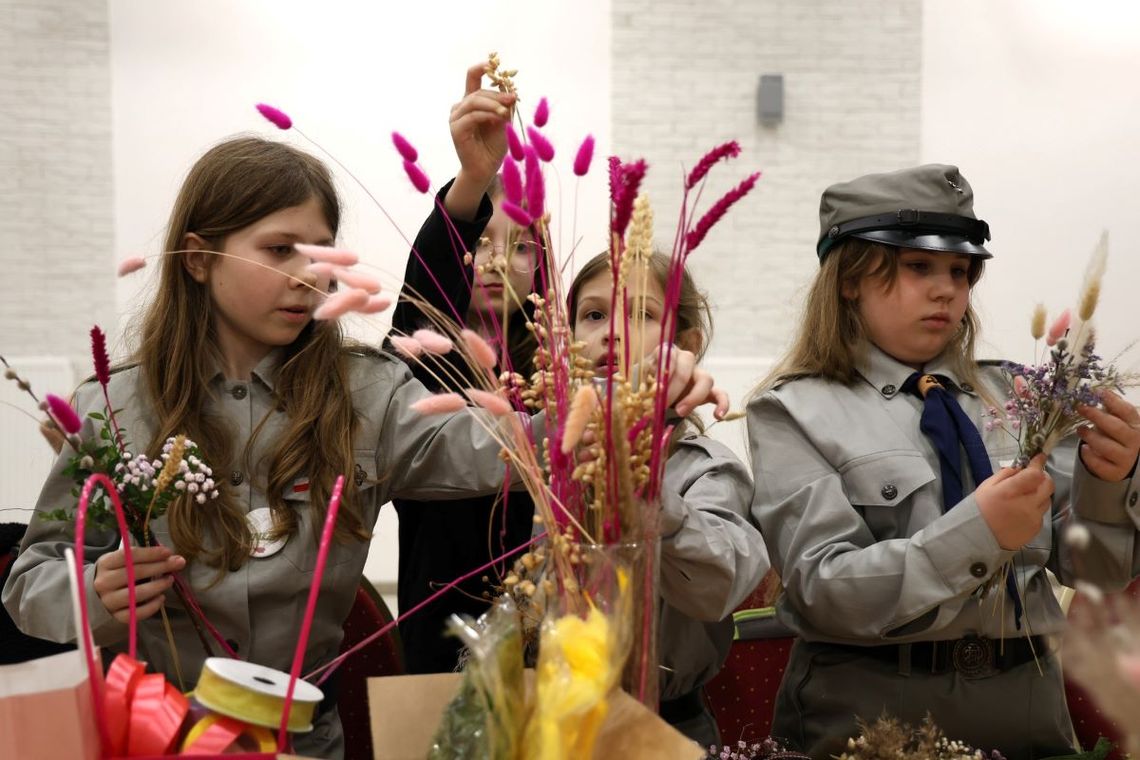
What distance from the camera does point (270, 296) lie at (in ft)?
6.23

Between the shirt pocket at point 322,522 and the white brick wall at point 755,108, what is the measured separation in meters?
5.56

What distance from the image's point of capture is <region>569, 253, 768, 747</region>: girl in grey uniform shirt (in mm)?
1493

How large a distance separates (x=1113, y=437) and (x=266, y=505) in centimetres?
131

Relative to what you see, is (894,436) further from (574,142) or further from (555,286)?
(574,142)

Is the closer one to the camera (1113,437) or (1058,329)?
(1058,329)

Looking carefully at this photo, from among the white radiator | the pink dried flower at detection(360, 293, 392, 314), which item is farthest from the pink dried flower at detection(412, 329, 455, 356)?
the white radiator

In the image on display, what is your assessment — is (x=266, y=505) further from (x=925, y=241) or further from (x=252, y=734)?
(x=925, y=241)

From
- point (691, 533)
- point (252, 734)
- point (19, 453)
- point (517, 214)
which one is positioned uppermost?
point (517, 214)

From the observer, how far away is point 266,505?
Answer: 1.86m

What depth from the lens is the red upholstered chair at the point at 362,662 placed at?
7.22ft

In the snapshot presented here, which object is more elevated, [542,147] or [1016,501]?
[542,147]

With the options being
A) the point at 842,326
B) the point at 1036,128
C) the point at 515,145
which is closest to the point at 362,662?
the point at 842,326

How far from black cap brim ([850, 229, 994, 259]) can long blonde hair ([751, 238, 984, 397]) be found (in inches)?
2.1

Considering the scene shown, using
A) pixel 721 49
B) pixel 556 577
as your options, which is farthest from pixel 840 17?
pixel 556 577
